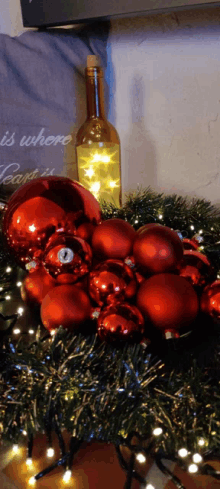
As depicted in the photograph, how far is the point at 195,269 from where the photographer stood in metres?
0.50

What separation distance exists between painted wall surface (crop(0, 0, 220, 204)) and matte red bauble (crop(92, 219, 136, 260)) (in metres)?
0.42

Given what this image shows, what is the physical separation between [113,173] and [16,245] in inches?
14.5

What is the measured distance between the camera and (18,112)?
0.77 metres

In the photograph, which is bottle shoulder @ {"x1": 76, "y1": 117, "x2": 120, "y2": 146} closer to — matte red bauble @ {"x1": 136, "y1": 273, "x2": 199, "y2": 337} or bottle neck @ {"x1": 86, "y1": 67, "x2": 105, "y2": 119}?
bottle neck @ {"x1": 86, "y1": 67, "x2": 105, "y2": 119}

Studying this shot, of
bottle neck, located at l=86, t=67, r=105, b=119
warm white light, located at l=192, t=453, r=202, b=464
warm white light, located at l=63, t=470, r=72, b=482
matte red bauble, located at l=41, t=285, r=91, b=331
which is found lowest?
warm white light, located at l=63, t=470, r=72, b=482

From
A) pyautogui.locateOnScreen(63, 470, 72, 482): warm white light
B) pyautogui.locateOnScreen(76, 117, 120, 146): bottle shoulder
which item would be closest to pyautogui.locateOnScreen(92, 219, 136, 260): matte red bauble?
pyautogui.locateOnScreen(63, 470, 72, 482): warm white light

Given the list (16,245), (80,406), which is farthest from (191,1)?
(80,406)

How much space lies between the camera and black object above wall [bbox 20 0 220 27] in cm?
64

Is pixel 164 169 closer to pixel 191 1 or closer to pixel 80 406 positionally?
pixel 191 1

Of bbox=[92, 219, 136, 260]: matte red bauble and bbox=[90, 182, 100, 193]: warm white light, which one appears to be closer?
bbox=[92, 219, 136, 260]: matte red bauble

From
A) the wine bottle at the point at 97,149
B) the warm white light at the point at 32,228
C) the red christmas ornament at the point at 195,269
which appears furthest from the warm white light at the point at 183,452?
the wine bottle at the point at 97,149

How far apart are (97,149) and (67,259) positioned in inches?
16.6

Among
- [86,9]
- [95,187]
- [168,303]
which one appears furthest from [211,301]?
[86,9]

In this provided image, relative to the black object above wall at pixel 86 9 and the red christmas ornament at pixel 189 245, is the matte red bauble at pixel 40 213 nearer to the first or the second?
the red christmas ornament at pixel 189 245
